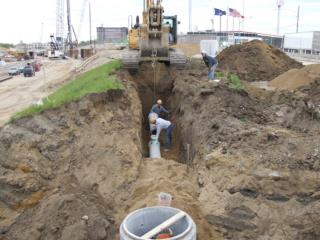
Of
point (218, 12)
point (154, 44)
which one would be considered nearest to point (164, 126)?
point (154, 44)

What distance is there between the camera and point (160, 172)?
1001 cm

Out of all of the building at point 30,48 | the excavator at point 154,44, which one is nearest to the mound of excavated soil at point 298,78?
the excavator at point 154,44

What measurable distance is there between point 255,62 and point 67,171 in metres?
18.4

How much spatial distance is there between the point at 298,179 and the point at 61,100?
285 inches

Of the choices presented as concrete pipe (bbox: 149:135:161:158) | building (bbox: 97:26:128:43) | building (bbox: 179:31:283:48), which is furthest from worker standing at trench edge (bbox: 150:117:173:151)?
building (bbox: 97:26:128:43)

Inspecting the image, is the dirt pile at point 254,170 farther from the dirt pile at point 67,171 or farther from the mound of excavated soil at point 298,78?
the mound of excavated soil at point 298,78

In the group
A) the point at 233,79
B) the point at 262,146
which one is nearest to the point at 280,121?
the point at 262,146

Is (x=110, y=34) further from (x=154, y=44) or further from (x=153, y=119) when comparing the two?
(x=153, y=119)

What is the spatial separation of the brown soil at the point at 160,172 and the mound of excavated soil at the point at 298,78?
6.46 meters

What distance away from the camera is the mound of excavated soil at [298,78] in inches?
768

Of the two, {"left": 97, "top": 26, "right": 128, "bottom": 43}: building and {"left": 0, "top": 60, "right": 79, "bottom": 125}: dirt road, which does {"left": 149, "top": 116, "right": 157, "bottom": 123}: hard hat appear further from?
{"left": 97, "top": 26, "right": 128, "bottom": 43}: building

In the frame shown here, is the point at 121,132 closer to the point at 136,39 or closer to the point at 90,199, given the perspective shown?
the point at 90,199

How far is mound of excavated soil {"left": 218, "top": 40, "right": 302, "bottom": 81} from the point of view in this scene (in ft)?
81.1

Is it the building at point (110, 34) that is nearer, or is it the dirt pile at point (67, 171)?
the dirt pile at point (67, 171)
